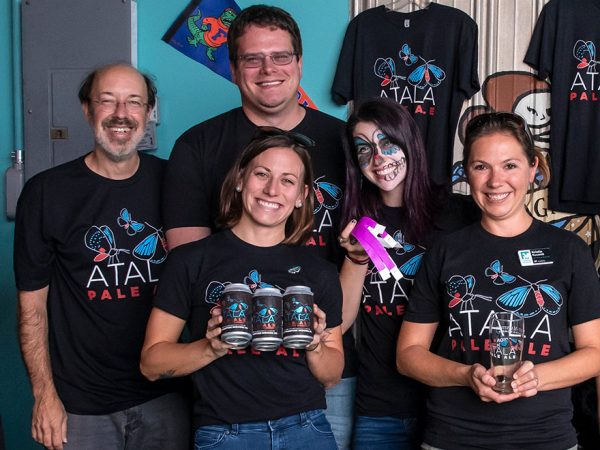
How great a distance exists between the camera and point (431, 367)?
1.97 metres

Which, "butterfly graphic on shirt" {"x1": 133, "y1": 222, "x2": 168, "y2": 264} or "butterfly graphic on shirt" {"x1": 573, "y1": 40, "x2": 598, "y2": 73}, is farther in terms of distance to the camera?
"butterfly graphic on shirt" {"x1": 573, "y1": 40, "x2": 598, "y2": 73}

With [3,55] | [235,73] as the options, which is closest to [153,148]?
[3,55]

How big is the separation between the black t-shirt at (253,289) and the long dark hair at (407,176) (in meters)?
0.36

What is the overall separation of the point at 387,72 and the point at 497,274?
1616 mm

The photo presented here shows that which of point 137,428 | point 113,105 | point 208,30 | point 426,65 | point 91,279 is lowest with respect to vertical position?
point 137,428

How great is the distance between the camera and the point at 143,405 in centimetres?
232

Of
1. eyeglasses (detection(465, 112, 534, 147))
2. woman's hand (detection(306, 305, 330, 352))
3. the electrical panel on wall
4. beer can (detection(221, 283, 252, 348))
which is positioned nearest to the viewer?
beer can (detection(221, 283, 252, 348))

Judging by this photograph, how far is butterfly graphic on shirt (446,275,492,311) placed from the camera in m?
1.96

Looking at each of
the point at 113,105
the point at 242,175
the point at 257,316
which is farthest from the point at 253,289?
the point at 113,105

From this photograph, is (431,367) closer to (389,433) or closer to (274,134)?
(389,433)

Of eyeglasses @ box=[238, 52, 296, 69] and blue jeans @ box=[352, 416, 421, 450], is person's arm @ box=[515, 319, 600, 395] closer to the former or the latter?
blue jeans @ box=[352, 416, 421, 450]

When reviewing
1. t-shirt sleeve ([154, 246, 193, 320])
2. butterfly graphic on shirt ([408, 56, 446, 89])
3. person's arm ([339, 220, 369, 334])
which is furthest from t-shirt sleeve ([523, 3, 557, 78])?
t-shirt sleeve ([154, 246, 193, 320])

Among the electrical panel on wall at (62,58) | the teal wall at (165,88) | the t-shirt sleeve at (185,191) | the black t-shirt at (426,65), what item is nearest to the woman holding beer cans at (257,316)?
the t-shirt sleeve at (185,191)

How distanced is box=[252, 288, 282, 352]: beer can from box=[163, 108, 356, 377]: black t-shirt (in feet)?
2.09
